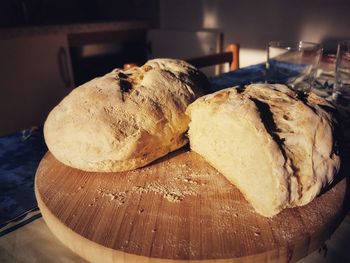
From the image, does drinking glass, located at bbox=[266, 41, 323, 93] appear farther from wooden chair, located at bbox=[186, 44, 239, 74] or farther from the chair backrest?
the chair backrest

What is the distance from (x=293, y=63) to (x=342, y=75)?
251 mm

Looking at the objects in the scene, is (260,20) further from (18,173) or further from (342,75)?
(18,173)

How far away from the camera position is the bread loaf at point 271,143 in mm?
712

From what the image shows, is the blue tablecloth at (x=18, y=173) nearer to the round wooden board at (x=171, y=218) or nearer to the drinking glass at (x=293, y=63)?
the round wooden board at (x=171, y=218)

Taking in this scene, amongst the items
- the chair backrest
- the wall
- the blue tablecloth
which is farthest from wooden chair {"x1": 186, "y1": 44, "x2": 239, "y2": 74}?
the blue tablecloth

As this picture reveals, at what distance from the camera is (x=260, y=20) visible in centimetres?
269

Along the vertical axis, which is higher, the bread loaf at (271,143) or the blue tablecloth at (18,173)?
the bread loaf at (271,143)

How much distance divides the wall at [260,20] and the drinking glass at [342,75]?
1.17 m

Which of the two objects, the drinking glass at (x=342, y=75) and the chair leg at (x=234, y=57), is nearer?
the drinking glass at (x=342, y=75)

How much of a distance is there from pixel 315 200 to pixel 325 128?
0.60 feet

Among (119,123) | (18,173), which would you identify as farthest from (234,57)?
(18,173)

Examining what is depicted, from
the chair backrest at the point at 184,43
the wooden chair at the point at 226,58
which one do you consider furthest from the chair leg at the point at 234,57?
the chair backrest at the point at 184,43

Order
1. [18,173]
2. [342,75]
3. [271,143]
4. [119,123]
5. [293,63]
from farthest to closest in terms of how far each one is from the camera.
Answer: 1. [293,63]
2. [342,75]
3. [18,173]
4. [119,123]
5. [271,143]

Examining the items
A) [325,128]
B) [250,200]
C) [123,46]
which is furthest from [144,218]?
[123,46]
